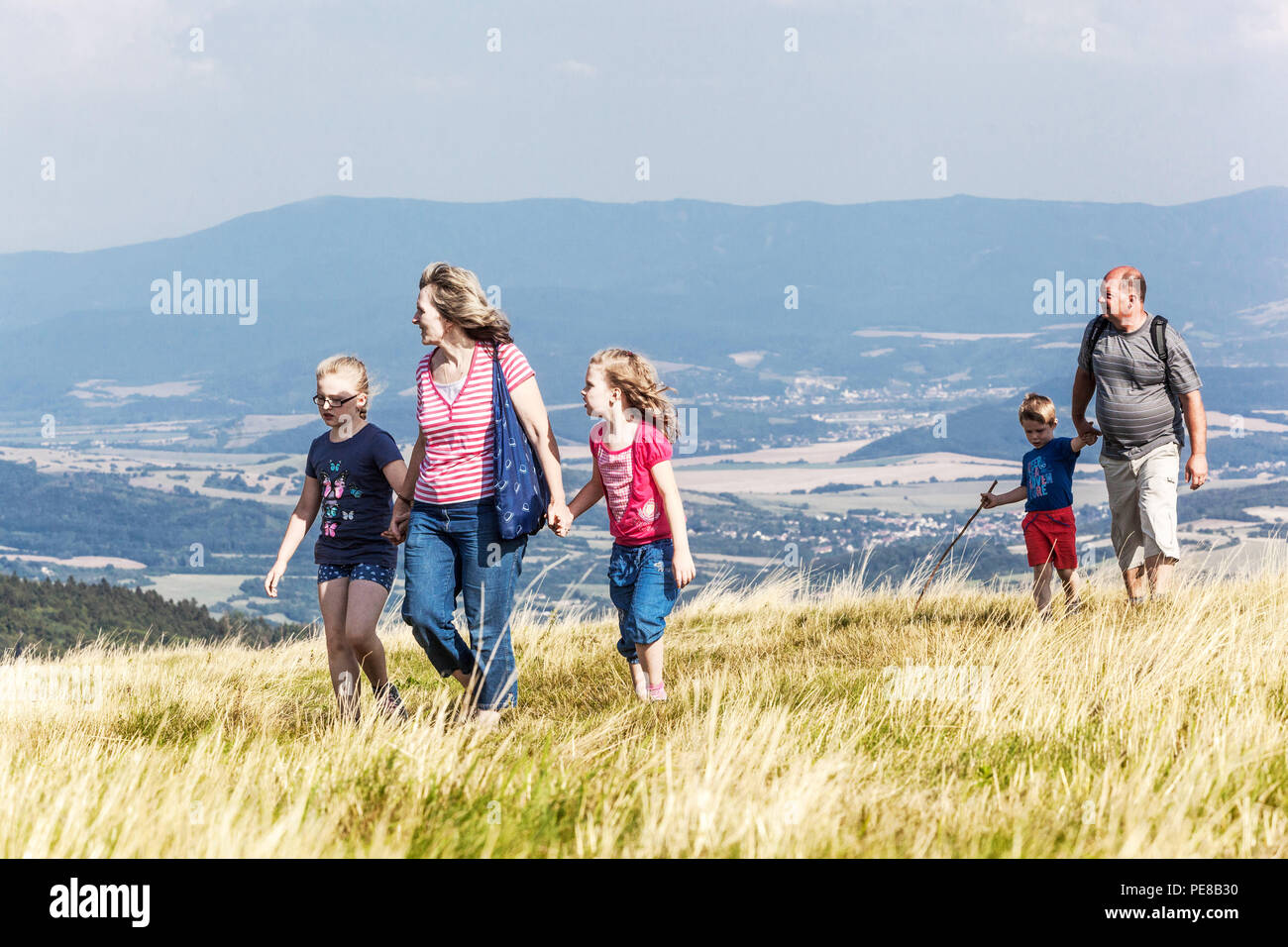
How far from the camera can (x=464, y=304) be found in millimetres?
4793

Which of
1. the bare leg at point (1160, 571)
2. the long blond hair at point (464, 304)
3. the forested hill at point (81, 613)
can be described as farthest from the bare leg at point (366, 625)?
the forested hill at point (81, 613)

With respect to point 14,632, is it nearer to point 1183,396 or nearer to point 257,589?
point 1183,396

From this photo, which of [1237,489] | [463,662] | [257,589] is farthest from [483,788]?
[1237,489]

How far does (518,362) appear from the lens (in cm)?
494

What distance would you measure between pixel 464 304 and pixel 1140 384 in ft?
13.4

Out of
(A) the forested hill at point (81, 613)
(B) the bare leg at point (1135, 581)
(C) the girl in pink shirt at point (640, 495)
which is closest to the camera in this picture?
(C) the girl in pink shirt at point (640, 495)

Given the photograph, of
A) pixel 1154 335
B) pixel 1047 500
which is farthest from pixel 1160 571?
pixel 1154 335

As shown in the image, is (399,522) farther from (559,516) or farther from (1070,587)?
(1070,587)

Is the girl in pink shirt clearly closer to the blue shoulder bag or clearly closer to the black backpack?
the blue shoulder bag

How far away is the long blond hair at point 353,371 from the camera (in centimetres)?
529

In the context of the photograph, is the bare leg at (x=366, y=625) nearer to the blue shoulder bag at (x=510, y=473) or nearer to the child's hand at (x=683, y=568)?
the blue shoulder bag at (x=510, y=473)

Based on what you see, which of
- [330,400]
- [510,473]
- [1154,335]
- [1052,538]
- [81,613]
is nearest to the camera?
[510,473]

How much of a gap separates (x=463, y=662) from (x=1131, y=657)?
2810 millimetres

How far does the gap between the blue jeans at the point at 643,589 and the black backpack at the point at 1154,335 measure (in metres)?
3.04
